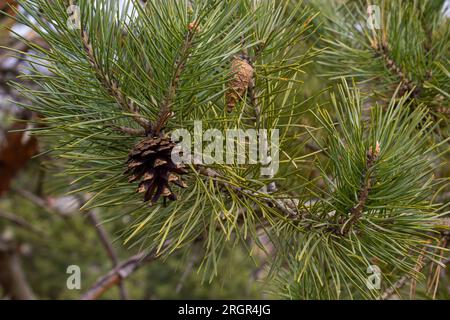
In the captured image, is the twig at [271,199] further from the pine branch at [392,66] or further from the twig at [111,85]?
the pine branch at [392,66]

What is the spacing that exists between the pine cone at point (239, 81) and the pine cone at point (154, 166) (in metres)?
0.09

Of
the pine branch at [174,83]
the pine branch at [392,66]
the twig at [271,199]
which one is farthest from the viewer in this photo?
the pine branch at [392,66]

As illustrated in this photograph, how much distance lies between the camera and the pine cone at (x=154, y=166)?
52cm

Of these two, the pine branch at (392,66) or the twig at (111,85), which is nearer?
the twig at (111,85)

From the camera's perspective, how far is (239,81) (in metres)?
0.58

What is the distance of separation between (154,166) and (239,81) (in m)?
0.13

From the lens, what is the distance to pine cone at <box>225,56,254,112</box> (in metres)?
0.57

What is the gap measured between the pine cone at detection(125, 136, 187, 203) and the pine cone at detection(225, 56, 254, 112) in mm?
92

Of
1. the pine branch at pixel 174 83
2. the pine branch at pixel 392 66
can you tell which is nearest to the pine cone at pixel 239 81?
the pine branch at pixel 174 83

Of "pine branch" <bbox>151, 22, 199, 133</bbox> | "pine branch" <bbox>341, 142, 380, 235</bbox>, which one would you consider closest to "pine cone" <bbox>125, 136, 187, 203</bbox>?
"pine branch" <bbox>151, 22, 199, 133</bbox>

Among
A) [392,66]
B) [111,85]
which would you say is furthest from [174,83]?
[392,66]

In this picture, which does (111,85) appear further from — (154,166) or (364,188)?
(364,188)

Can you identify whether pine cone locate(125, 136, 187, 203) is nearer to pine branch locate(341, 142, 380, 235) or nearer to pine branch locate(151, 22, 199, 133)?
pine branch locate(151, 22, 199, 133)

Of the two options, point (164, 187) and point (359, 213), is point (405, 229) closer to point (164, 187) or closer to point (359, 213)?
point (359, 213)
